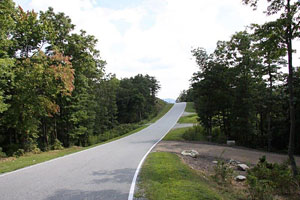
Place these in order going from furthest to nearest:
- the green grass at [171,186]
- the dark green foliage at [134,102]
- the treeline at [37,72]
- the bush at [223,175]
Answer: the dark green foliage at [134,102] < the treeline at [37,72] < the bush at [223,175] < the green grass at [171,186]

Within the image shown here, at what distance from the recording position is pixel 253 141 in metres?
22.2

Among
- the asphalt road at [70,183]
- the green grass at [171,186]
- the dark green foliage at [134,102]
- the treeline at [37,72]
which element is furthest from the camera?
the dark green foliage at [134,102]

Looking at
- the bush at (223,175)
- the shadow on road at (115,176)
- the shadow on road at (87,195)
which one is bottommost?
the bush at (223,175)

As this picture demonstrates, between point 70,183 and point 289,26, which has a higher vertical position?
point 289,26

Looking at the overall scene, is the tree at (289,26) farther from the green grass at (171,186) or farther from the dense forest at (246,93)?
the dense forest at (246,93)

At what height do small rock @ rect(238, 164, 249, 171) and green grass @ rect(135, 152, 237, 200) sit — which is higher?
green grass @ rect(135, 152, 237, 200)

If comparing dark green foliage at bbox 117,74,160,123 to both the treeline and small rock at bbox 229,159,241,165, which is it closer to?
the treeline

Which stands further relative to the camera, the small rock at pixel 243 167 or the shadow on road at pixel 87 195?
the small rock at pixel 243 167

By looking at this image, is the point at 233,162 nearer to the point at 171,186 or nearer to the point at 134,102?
the point at 171,186

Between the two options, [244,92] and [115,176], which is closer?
[115,176]

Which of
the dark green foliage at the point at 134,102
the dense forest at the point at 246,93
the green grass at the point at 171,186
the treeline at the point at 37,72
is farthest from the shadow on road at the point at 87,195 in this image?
the dark green foliage at the point at 134,102

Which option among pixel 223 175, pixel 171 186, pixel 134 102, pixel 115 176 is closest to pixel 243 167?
pixel 223 175

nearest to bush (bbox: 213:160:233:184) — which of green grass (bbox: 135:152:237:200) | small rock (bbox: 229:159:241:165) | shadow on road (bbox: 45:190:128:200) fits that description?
green grass (bbox: 135:152:237:200)

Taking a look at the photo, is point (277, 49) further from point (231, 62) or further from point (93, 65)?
point (93, 65)
